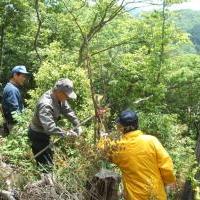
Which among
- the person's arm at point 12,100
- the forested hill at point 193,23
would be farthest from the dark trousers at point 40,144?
the forested hill at point 193,23

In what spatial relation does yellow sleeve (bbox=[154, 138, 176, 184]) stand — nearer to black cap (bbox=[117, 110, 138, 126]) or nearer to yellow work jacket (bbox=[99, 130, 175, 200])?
yellow work jacket (bbox=[99, 130, 175, 200])

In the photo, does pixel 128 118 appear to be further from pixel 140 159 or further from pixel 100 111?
pixel 100 111

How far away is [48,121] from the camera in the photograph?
6.32 metres

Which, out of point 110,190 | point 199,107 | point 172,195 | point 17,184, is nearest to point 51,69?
point 172,195

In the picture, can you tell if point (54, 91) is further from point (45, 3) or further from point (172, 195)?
point (45, 3)

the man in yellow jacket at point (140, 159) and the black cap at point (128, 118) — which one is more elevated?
the black cap at point (128, 118)

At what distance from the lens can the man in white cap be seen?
6324 mm

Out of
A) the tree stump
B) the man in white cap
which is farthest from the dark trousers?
the tree stump

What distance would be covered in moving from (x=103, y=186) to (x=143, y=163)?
0.55 m

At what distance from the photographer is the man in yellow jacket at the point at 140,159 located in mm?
5277

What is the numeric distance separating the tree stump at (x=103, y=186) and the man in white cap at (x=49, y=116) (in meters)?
0.94

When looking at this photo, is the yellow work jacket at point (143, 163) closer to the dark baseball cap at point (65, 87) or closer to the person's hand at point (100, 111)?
the person's hand at point (100, 111)

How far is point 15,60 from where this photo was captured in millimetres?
18734

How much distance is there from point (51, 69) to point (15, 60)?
8.59m
